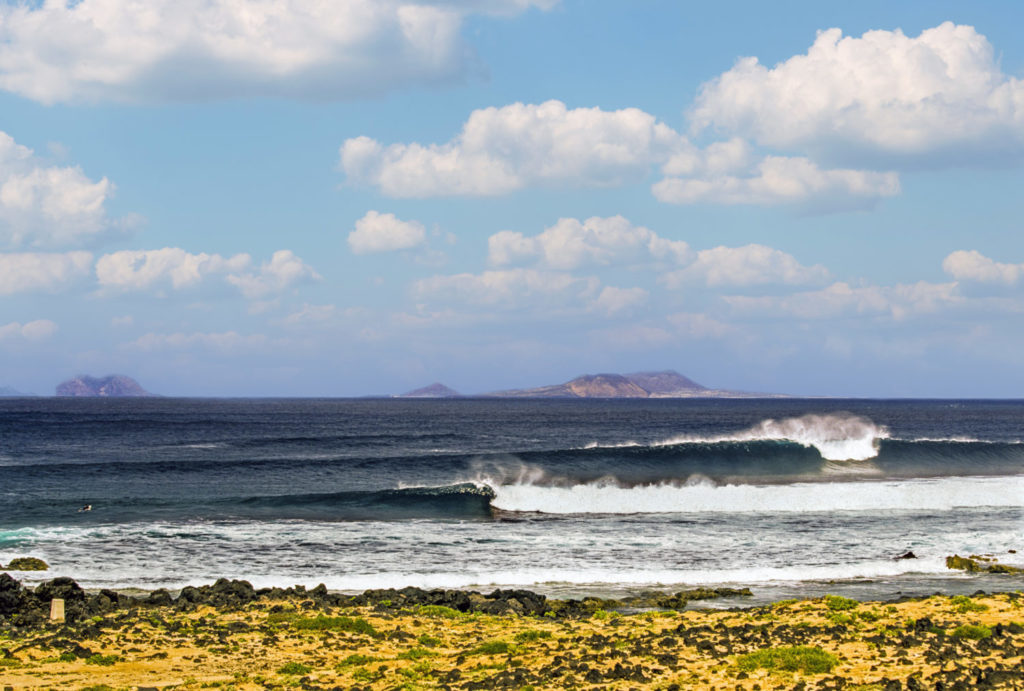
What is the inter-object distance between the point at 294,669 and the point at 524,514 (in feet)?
74.3

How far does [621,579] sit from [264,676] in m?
11.2

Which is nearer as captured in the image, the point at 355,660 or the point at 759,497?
the point at 355,660

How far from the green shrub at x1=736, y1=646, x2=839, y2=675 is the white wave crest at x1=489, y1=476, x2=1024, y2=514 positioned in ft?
72.6

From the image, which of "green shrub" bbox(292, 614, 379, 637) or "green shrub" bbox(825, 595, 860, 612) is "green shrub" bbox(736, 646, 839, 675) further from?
"green shrub" bbox(292, 614, 379, 637)

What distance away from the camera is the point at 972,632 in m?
13.9

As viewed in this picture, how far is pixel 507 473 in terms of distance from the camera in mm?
48750

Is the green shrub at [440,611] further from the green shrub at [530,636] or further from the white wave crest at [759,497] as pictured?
the white wave crest at [759,497]

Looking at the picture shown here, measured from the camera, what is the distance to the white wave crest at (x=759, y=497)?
3678cm

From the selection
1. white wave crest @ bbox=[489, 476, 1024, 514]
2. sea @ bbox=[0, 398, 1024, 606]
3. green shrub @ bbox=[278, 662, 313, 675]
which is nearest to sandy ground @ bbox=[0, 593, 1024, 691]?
green shrub @ bbox=[278, 662, 313, 675]

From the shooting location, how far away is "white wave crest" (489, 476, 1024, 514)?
121 feet

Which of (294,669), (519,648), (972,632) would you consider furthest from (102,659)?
(972,632)

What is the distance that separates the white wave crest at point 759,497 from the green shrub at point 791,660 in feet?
72.6

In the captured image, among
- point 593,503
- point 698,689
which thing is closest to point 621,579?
point 698,689

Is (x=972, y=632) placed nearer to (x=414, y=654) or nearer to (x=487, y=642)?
(x=487, y=642)
